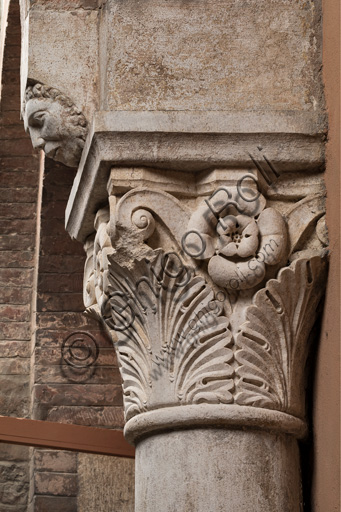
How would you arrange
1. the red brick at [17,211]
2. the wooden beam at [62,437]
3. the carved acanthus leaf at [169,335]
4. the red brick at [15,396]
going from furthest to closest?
the red brick at [17,211]
the red brick at [15,396]
the wooden beam at [62,437]
the carved acanthus leaf at [169,335]

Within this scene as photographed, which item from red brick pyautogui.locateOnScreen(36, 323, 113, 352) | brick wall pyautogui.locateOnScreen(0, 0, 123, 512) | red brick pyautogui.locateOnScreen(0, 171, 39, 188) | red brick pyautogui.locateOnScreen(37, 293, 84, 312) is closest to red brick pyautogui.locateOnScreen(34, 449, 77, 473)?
brick wall pyautogui.locateOnScreen(0, 0, 123, 512)

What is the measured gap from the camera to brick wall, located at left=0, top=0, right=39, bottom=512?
3.73 meters

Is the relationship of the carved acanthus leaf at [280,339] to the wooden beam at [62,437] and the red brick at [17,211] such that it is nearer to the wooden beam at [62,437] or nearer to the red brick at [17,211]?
the wooden beam at [62,437]

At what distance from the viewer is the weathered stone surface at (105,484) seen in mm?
3574

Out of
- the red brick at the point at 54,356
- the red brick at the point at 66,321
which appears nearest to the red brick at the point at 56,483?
the red brick at the point at 54,356

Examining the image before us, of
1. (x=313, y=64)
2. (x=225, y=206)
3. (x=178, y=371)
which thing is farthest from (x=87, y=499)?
(x=313, y=64)

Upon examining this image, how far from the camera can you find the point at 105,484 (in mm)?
3613

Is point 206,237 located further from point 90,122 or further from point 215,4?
point 215,4

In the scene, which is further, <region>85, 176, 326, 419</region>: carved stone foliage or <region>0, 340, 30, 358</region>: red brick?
<region>0, 340, 30, 358</region>: red brick

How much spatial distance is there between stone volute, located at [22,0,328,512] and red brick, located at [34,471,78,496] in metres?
1.08

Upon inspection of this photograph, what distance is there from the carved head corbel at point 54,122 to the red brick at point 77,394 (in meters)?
1.18

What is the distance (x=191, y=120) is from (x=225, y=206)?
234 millimetres

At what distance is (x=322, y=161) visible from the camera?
8.52ft

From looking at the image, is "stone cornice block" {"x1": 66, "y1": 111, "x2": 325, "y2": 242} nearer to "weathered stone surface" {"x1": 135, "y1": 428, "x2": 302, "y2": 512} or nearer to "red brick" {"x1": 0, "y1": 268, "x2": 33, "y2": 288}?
"weathered stone surface" {"x1": 135, "y1": 428, "x2": 302, "y2": 512}
